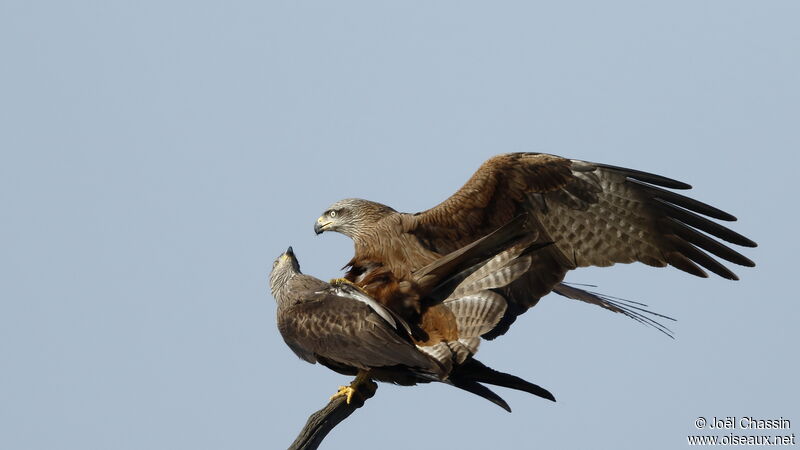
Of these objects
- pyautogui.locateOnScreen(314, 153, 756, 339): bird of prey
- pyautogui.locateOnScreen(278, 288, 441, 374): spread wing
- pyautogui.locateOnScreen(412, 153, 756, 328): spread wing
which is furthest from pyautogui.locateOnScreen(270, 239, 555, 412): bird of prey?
pyautogui.locateOnScreen(412, 153, 756, 328): spread wing

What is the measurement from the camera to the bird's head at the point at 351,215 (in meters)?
9.87

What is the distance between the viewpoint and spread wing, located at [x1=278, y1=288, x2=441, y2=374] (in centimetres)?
791

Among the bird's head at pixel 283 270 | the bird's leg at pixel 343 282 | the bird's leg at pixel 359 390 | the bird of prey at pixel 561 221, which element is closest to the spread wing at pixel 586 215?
the bird of prey at pixel 561 221

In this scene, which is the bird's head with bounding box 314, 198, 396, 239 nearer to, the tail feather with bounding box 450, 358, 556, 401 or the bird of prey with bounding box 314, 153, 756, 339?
the bird of prey with bounding box 314, 153, 756, 339

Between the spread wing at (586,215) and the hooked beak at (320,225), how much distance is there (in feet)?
3.41

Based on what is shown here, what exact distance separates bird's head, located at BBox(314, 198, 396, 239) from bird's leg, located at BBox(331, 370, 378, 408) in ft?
5.58

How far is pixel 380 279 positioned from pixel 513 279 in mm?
1293

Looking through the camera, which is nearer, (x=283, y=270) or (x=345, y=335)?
(x=345, y=335)

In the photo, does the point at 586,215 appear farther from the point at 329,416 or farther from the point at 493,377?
the point at 329,416

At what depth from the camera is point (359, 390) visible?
27.8 ft

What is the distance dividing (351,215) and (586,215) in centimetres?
203

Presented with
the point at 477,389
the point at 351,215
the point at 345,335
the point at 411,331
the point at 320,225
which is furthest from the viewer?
the point at 320,225

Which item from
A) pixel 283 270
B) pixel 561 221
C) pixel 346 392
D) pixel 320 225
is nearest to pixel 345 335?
pixel 346 392

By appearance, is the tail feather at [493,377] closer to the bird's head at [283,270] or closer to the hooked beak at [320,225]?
the bird's head at [283,270]
